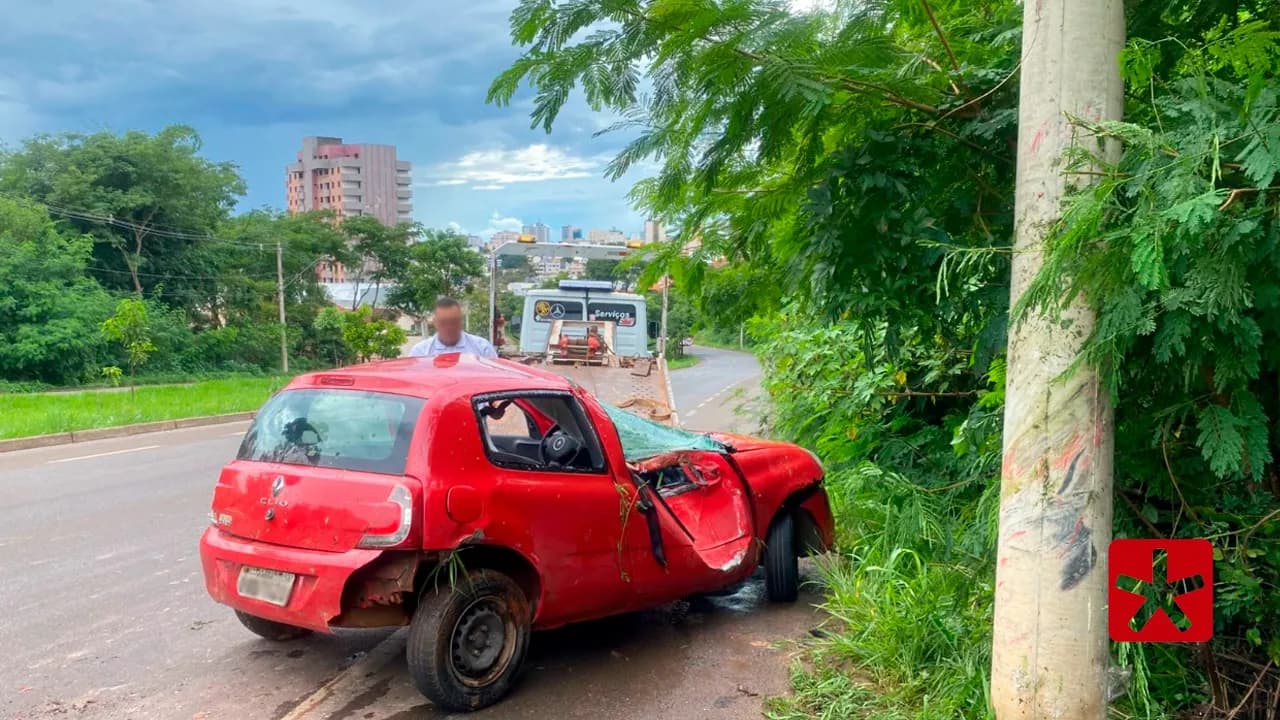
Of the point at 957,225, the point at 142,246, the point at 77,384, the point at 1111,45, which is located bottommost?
the point at 77,384

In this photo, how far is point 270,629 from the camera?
465 centimetres

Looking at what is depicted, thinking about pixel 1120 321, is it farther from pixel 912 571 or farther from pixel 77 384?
pixel 77 384

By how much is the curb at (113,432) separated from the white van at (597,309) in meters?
7.68

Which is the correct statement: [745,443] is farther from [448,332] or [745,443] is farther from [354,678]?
[354,678]

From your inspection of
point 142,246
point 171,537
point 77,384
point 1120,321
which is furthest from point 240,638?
point 142,246

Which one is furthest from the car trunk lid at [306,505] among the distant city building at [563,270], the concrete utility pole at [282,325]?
the concrete utility pole at [282,325]

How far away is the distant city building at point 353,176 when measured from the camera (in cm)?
11388

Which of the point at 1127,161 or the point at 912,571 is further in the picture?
the point at 912,571

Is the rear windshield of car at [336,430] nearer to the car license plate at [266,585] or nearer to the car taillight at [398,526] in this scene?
the car taillight at [398,526]

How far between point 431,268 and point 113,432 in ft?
118

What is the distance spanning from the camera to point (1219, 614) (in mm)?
3000

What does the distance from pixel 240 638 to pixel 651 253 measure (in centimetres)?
321

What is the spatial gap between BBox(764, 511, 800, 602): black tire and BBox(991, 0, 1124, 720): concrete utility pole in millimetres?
2718

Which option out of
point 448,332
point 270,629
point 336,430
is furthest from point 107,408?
point 336,430
